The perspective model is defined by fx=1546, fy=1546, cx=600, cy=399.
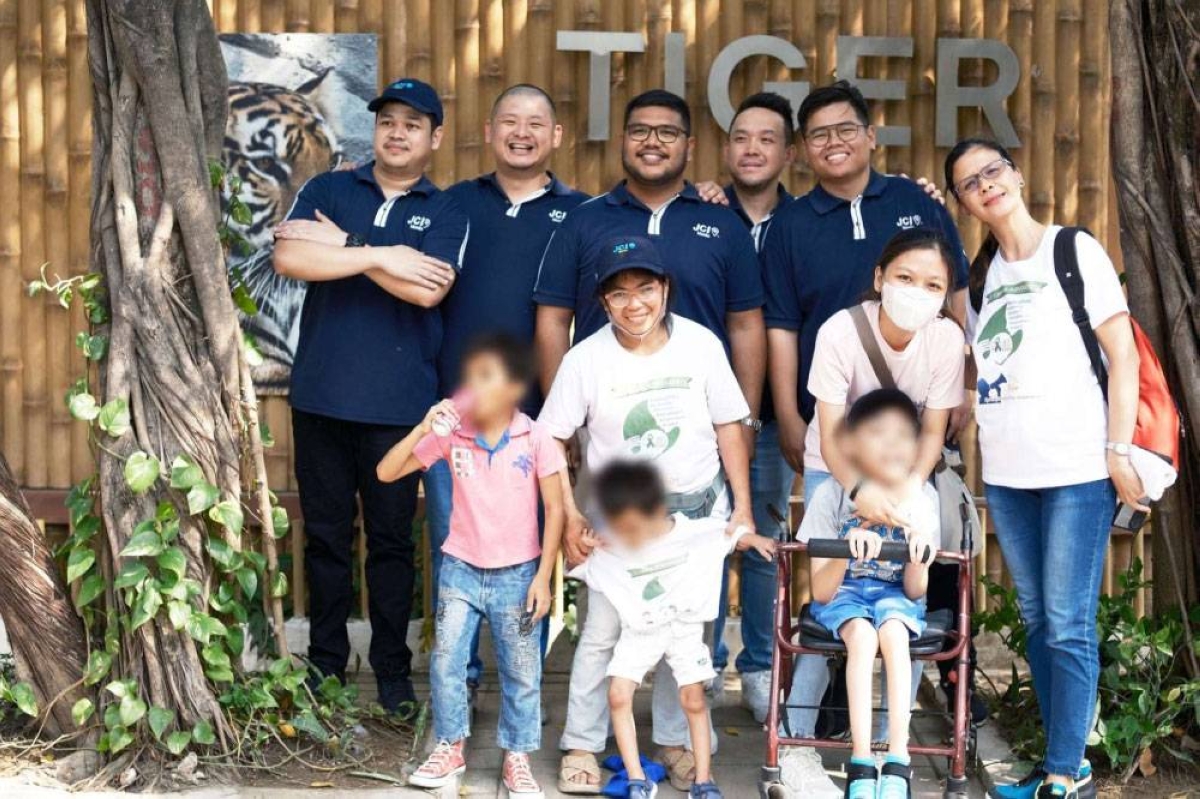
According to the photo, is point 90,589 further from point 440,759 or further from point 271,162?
point 271,162

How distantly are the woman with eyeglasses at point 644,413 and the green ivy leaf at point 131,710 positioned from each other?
1335 millimetres

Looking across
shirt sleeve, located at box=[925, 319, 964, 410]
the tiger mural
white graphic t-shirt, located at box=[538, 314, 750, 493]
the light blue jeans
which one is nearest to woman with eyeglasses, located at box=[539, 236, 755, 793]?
white graphic t-shirt, located at box=[538, 314, 750, 493]

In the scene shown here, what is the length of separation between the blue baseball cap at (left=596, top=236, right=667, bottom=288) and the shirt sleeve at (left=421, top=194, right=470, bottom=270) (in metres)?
0.62

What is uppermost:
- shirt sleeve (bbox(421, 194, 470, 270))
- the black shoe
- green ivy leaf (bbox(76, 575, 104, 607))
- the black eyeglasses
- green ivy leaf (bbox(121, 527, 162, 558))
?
the black eyeglasses

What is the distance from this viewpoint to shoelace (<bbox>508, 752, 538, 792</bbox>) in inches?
188

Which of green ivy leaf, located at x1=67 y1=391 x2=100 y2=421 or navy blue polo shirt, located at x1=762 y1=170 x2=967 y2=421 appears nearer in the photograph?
green ivy leaf, located at x1=67 y1=391 x2=100 y2=421

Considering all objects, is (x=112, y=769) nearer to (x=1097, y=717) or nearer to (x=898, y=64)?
(x=1097, y=717)

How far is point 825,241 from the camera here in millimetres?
5219

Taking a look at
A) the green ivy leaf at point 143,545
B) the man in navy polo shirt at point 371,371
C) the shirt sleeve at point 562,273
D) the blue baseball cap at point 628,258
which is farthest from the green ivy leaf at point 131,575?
the blue baseball cap at point 628,258

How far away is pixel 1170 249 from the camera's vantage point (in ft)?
16.3

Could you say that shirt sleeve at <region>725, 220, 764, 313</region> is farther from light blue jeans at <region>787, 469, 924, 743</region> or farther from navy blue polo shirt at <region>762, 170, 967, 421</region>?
light blue jeans at <region>787, 469, 924, 743</region>

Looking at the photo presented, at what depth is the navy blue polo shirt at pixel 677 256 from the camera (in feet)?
16.9

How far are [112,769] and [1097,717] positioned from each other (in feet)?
10.3

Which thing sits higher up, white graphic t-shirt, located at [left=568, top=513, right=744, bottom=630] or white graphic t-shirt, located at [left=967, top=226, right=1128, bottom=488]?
white graphic t-shirt, located at [left=967, top=226, right=1128, bottom=488]
